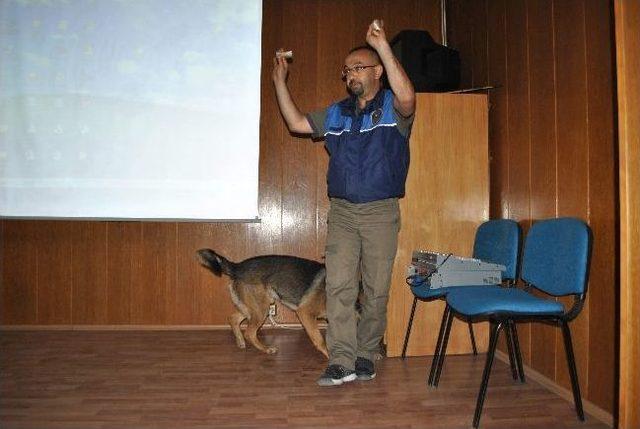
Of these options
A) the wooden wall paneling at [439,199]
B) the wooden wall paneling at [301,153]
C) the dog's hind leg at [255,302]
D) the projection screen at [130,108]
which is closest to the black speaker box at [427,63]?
the wooden wall paneling at [439,199]

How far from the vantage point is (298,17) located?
3.85 meters

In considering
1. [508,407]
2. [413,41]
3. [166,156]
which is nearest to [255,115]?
[166,156]

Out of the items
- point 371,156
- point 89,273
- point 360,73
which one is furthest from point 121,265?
point 360,73

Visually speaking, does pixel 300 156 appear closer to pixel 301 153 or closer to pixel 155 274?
pixel 301 153

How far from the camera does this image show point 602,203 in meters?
1.99

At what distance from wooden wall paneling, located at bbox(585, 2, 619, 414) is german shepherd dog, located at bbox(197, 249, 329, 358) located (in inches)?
62.3

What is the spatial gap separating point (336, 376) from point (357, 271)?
0.57 meters

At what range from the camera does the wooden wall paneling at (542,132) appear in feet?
7.81

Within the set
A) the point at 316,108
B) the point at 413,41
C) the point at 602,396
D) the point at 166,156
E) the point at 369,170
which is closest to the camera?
the point at 602,396

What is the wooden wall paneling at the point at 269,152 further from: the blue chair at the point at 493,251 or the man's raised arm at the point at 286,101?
the blue chair at the point at 493,251

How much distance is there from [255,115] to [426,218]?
158cm

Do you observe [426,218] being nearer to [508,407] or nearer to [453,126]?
[453,126]

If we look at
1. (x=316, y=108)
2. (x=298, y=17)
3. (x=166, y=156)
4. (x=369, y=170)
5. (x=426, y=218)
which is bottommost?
(x=426, y=218)

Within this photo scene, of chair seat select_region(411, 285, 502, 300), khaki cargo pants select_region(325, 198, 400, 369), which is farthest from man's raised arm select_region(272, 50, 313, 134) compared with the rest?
chair seat select_region(411, 285, 502, 300)
